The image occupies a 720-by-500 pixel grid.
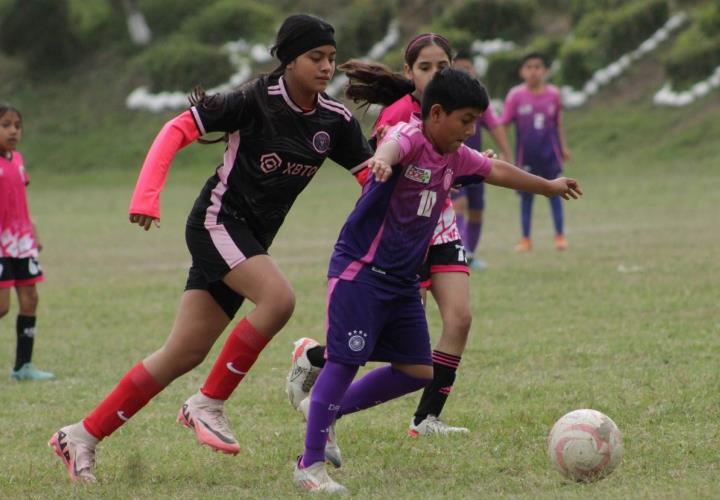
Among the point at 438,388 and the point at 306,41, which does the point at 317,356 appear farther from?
the point at 306,41

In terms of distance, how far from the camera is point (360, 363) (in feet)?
15.7

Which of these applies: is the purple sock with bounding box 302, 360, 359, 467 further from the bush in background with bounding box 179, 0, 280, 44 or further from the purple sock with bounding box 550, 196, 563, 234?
the bush in background with bounding box 179, 0, 280, 44

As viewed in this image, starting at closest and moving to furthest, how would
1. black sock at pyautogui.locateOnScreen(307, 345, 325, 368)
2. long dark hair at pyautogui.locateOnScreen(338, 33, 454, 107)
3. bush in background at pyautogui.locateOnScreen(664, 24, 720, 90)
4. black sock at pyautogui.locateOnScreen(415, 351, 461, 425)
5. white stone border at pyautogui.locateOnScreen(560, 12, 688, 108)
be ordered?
long dark hair at pyautogui.locateOnScreen(338, 33, 454, 107) < black sock at pyautogui.locateOnScreen(307, 345, 325, 368) < black sock at pyautogui.locateOnScreen(415, 351, 461, 425) < bush in background at pyautogui.locateOnScreen(664, 24, 720, 90) < white stone border at pyautogui.locateOnScreen(560, 12, 688, 108)

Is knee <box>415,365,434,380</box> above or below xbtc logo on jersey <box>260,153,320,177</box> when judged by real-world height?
below

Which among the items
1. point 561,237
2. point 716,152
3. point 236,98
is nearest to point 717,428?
point 236,98

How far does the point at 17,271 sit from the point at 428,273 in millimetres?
3169

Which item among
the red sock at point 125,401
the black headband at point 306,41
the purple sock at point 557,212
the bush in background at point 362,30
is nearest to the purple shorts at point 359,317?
the red sock at point 125,401

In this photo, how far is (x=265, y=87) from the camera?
5.09 m

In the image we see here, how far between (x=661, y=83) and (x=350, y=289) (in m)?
24.7

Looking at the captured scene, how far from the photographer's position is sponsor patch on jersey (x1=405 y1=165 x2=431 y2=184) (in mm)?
4801

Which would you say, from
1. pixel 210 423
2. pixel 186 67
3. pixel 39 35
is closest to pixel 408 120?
pixel 210 423

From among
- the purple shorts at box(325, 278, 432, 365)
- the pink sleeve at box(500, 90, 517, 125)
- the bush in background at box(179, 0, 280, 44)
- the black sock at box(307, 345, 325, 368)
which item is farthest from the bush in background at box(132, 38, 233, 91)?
the purple shorts at box(325, 278, 432, 365)

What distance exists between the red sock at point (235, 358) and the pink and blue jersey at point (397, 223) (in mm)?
461

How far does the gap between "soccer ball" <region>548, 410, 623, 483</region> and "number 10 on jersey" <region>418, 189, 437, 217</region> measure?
97cm
